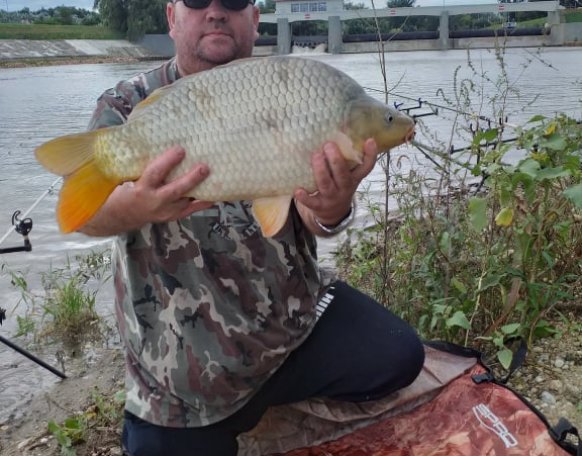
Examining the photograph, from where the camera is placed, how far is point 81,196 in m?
1.17

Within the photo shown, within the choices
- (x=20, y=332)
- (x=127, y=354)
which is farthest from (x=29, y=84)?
(x=127, y=354)

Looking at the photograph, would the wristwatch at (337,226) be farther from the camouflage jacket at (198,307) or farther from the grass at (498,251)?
the grass at (498,251)

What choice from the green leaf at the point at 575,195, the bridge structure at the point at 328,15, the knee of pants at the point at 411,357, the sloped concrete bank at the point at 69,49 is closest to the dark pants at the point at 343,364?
the knee of pants at the point at 411,357

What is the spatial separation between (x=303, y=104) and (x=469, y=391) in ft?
3.15

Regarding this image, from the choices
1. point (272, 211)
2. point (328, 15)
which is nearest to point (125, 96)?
point (272, 211)

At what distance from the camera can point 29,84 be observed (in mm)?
18375

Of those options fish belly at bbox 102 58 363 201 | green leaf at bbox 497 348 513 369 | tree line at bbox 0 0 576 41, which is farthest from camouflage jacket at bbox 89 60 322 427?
tree line at bbox 0 0 576 41

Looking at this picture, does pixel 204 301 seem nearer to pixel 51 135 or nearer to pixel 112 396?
pixel 112 396

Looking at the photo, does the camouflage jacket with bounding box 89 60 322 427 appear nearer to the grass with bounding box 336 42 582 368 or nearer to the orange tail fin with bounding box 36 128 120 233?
the orange tail fin with bounding box 36 128 120 233

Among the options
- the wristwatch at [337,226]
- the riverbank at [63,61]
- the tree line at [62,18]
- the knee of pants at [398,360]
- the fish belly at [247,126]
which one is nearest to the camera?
the fish belly at [247,126]

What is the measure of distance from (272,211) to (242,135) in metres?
0.14

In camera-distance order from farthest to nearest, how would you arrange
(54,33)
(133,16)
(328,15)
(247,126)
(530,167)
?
(54,33) → (328,15) → (133,16) → (530,167) → (247,126)

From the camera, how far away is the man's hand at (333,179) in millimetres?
1149

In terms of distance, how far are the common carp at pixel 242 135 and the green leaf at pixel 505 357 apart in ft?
2.75
